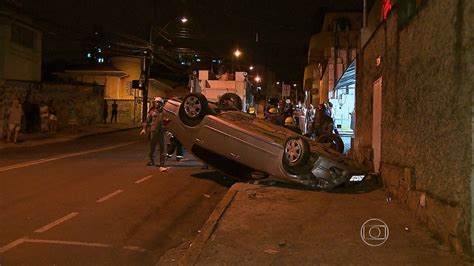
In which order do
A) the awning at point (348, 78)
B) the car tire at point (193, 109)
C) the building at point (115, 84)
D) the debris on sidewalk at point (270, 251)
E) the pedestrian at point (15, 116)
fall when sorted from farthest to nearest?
1. the building at point (115, 84)
2. the pedestrian at point (15, 116)
3. the awning at point (348, 78)
4. the car tire at point (193, 109)
5. the debris on sidewalk at point (270, 251)

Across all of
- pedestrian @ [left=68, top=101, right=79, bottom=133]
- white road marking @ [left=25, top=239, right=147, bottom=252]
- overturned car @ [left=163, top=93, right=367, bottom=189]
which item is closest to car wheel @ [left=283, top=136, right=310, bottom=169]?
overturned car @ [left=163, top=93, right=367, bottom=189]

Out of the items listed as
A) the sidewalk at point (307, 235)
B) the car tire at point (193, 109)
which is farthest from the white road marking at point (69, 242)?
the car tire at point (193, 109)

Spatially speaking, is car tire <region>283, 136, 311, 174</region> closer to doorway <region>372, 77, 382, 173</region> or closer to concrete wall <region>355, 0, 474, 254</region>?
concrete wall <region>355, 0, 474, 254</region>

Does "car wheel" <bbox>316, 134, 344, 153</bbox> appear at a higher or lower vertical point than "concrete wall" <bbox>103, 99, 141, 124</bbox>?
lower

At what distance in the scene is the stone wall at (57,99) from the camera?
2503 centimetres

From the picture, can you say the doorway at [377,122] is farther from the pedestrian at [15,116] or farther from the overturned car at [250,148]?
the pedestrian at [15,116]

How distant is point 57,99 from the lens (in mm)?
30375

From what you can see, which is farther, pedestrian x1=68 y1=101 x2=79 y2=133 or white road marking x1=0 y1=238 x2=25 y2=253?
pedestrian x1=68 y1=101 x2=79 y2=133

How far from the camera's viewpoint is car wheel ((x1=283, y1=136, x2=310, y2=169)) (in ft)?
30.0

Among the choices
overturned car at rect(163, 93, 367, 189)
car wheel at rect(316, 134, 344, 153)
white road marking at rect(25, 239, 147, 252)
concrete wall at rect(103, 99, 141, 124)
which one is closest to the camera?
white road marking at rect(25, 239, 147, 252)

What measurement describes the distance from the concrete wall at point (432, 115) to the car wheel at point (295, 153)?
144 centimetres

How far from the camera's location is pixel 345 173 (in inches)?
375

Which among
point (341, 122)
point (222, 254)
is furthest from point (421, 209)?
point (341, 122)

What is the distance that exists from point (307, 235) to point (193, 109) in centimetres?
553
